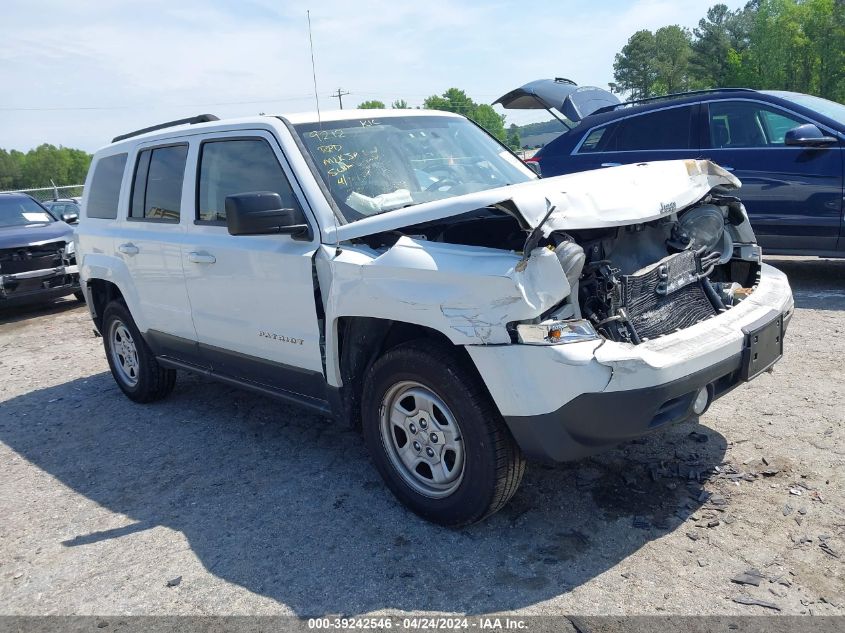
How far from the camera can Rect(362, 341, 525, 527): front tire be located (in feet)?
10.1

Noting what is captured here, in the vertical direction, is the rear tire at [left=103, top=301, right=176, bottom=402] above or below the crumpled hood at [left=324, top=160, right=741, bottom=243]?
below

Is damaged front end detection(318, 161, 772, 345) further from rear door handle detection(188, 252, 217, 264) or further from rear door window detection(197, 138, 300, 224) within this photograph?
rear door handle detection(188, 252, 217, 264)

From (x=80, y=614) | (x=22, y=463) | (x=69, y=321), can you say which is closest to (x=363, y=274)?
(x=80, y=614)

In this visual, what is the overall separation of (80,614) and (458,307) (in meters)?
2.07

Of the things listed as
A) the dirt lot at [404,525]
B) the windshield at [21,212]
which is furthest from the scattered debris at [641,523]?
the windshield at [21,212]

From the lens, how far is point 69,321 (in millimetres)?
9742

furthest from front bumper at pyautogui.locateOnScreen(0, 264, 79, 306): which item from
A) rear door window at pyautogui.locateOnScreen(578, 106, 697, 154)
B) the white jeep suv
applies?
rear door window at pyautogui.locateOnScreen(578, 106, 697, 154)

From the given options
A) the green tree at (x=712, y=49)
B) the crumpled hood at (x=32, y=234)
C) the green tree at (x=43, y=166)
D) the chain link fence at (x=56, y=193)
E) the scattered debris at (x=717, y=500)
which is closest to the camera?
the scattered debris at (x=717, y=500)

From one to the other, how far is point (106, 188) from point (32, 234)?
5513mm

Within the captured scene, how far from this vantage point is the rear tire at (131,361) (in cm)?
550

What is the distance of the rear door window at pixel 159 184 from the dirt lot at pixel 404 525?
5.04ft

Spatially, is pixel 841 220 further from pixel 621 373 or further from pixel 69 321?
pixel 69 321

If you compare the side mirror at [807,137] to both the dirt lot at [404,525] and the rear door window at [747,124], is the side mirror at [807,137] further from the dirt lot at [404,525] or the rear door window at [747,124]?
the dirt lot at [404,525]

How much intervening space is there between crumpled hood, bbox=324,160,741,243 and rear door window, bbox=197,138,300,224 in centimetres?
59
